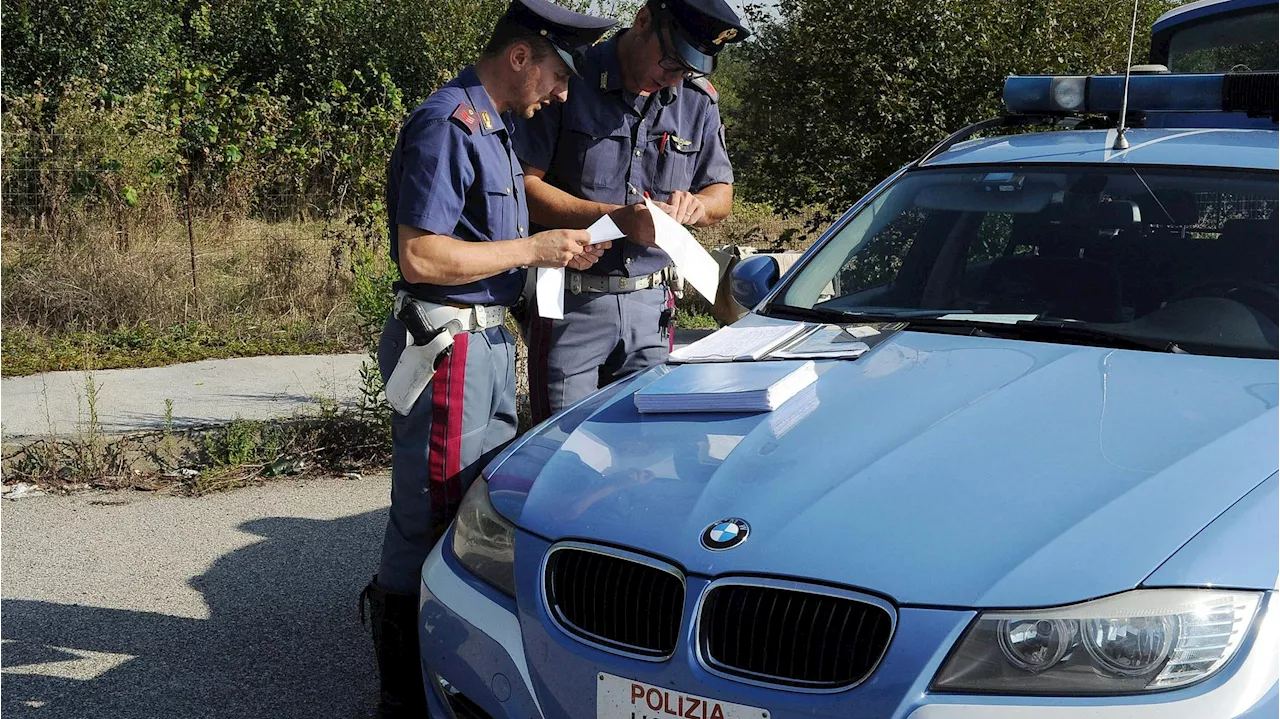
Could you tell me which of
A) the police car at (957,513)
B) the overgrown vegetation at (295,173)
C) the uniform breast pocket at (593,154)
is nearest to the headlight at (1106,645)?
the police car at (957,513)

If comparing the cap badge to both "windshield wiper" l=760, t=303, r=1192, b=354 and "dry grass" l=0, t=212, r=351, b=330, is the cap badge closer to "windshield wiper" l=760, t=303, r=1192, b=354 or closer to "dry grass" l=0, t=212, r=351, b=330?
"windshield wiper" l=760, t=303, r=1192, b=354

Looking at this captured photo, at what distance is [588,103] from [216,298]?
19.2 feet

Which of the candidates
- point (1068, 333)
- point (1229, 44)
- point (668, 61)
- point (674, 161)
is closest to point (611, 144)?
point (674, 161)

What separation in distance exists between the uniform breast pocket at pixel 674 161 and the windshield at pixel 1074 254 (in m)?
0.67

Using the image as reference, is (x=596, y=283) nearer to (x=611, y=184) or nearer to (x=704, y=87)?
(x=611, y=184)

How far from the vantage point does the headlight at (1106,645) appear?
6.71 ft

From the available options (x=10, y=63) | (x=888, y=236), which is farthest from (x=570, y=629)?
(x=10, y=63)

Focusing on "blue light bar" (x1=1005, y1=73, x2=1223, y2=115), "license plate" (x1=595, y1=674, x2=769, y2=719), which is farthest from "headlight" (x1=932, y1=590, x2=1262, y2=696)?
"blue light bar" (x1=1005, y1=73, x2=1223, y2=115)

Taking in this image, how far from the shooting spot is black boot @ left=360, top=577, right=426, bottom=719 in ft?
11.1

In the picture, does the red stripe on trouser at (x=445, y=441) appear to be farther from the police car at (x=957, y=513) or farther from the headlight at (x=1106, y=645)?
A: the headlight at (x=1106, y=645)

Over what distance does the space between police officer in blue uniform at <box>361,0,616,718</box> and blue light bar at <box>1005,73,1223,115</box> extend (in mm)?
1830

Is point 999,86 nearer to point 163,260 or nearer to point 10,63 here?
point 163,260

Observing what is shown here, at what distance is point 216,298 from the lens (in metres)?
9.31

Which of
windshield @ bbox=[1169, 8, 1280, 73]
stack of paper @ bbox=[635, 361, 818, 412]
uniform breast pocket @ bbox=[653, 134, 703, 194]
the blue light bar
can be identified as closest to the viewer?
stack of paper @ bbox=[635, 361, 818, 412]
